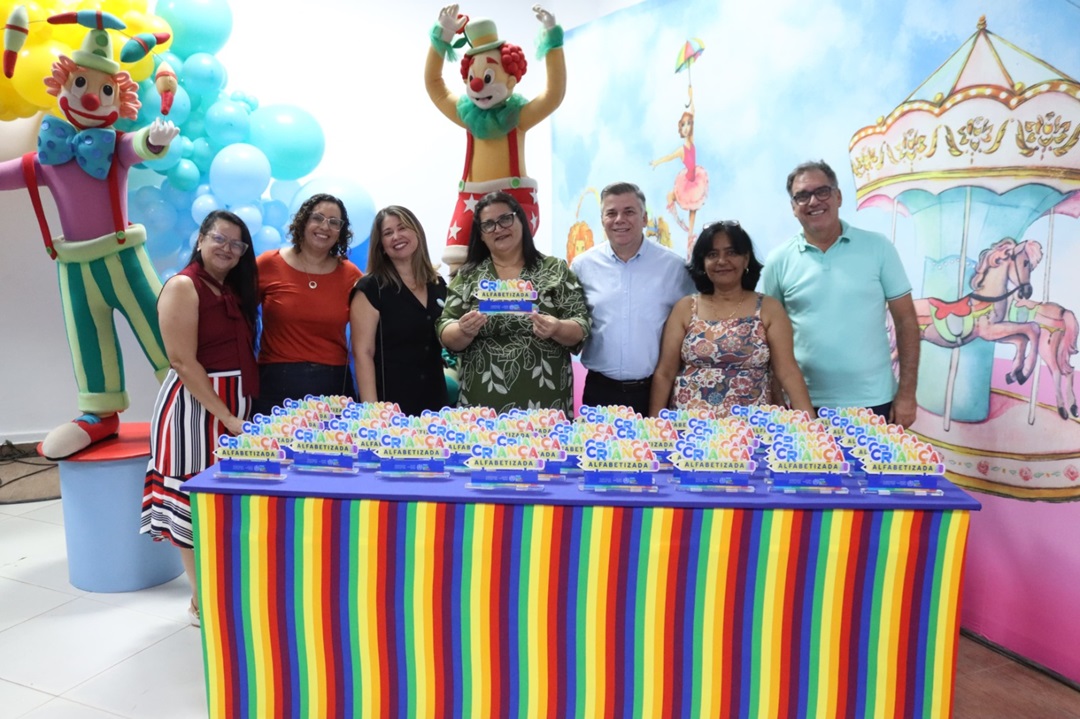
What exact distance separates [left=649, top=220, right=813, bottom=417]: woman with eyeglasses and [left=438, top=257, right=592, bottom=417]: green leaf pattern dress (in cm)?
33

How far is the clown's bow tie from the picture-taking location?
3014 mm

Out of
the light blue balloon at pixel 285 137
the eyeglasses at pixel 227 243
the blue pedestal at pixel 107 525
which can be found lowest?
the blue pedestal at pixel 107 525

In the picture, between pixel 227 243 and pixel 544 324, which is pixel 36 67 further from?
pixel 544 324

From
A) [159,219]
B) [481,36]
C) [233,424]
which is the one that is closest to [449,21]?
[481,36]

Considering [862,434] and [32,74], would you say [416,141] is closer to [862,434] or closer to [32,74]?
[32,74]

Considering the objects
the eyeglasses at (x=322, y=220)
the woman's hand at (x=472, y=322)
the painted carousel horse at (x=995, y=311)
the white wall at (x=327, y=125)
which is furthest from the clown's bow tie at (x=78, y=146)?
the painted carousel horse at (x=995, y=311)

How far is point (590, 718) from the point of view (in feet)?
5.71

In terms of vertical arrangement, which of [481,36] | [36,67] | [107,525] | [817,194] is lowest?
[107,525]

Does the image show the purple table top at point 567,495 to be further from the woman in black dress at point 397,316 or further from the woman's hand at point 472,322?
the woman in black dress at point 397,316

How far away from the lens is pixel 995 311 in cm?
262

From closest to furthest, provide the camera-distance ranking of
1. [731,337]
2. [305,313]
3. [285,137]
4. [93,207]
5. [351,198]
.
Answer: [731,337] < [305,313] < [93,207] < [285,137] < [351,198]

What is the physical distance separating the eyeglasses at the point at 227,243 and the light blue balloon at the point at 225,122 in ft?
5.64

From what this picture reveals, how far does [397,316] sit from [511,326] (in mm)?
376

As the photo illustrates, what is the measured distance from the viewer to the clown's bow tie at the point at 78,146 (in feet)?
9.89
